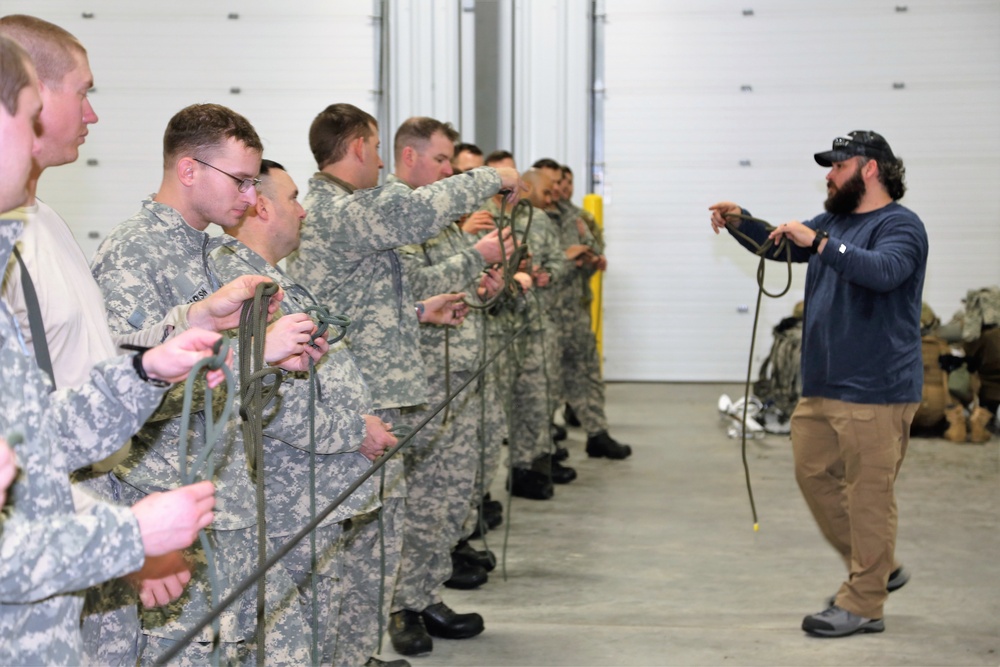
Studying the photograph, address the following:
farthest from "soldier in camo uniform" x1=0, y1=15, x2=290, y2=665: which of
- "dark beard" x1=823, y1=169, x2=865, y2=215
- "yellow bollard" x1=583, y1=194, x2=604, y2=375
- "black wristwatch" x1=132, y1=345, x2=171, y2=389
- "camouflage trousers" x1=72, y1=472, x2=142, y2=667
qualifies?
"yellow bollard" x1=583, y1=194, x2=604, y2=375

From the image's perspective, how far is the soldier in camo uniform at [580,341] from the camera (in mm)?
8008

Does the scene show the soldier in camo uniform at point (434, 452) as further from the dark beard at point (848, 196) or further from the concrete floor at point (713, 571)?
the dark beard at point (848, 196)

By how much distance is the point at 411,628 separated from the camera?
4246 millimetres

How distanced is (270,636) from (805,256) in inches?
114

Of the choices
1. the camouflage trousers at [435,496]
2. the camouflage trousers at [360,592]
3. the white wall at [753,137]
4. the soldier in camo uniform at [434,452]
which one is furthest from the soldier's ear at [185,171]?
the white wall at [753,137]

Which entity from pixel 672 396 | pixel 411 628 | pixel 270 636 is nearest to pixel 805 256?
pixel 411 628

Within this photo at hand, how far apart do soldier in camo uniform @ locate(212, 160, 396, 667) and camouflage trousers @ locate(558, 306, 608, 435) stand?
4.89 m

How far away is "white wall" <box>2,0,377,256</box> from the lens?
1067 centimetres

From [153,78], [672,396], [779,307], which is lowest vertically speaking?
[672,396]

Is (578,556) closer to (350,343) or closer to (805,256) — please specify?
(805,256)

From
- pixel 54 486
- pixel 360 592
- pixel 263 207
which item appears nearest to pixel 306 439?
pixel 263 207

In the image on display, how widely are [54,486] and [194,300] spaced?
3.54 ft

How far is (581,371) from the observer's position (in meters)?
8.08

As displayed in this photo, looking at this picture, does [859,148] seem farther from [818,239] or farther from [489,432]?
[489,432]
